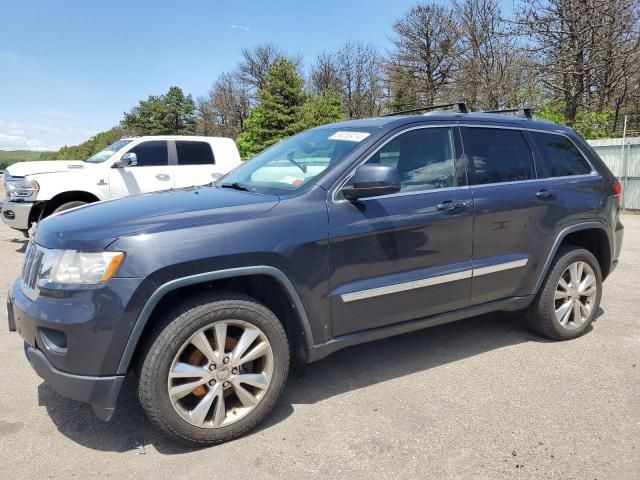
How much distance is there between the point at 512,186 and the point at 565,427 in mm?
1742

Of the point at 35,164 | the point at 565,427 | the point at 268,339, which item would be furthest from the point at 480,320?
the point at 35,164

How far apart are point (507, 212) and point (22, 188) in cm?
772

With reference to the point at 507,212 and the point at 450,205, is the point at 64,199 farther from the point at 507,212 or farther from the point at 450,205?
the point at 507,212

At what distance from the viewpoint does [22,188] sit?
8383 millimetres

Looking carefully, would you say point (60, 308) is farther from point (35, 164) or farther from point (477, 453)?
point (35, 164)

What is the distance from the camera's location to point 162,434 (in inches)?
111

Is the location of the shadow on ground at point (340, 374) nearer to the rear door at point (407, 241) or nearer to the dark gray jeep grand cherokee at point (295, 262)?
the dark gray jeep grand cherokee at point (295, 262)

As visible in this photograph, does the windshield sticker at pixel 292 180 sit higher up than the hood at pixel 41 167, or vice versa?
the hood at pixel 41 167

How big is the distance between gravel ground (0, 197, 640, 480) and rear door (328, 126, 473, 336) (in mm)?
539

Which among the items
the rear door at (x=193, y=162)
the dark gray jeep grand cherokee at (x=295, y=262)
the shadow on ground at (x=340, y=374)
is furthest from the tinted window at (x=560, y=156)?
the rear door at (x=193, y=162)

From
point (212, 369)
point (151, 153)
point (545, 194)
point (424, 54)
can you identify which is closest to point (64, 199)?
point (151, 153)

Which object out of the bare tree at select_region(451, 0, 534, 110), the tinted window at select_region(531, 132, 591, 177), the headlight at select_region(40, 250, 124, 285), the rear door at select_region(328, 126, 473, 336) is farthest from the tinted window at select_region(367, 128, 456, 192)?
the bare tree at select_region(451, 0, 534, 110)

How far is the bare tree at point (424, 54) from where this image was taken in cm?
3456

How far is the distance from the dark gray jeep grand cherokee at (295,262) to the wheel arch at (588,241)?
0.11 feet
